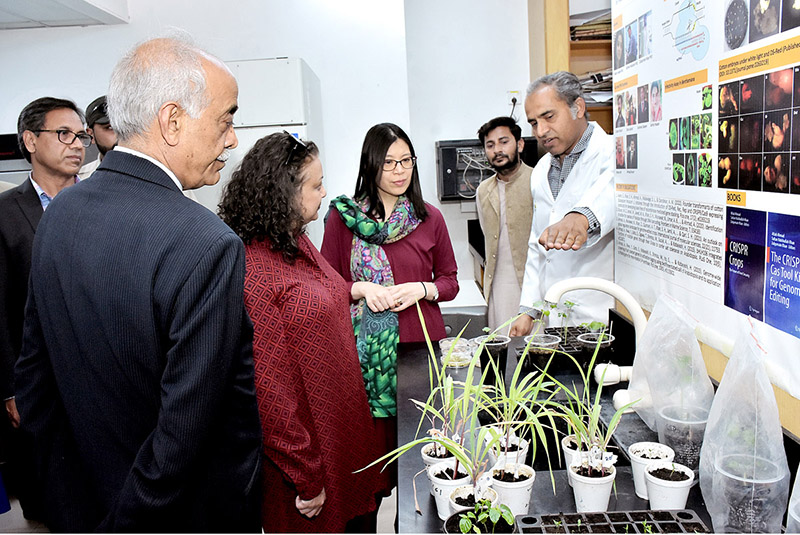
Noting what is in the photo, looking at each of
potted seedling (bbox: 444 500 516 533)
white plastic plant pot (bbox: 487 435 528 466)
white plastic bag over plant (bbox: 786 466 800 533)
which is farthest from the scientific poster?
potted seedling (bbox: 444 500 516 533)

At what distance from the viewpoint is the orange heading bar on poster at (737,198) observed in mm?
1127

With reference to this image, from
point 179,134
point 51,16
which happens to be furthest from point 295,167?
point 51,16

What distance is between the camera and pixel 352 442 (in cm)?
168

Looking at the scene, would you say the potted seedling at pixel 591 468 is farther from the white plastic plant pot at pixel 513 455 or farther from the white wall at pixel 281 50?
the white wall at pixel 281 50

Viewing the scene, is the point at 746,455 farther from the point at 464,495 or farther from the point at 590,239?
the point at 590,239

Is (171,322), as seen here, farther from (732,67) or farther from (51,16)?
(51,16)

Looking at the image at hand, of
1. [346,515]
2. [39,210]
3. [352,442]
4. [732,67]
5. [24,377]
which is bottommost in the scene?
[346,515]

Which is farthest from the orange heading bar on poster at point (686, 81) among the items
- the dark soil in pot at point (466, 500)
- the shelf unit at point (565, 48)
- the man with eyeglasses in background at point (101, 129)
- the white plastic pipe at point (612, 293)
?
the shelf unit at point (565, 48)

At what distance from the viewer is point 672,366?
1.09 meters

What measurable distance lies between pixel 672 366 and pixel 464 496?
18.1 inches

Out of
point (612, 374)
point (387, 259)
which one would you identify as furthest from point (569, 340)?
point (387, 259)

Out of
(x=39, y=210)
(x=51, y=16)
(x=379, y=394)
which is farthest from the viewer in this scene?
(x=51, y=16)

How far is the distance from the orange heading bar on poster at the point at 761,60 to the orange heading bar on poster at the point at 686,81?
3.0 inches

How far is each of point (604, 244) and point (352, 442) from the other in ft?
3.76
